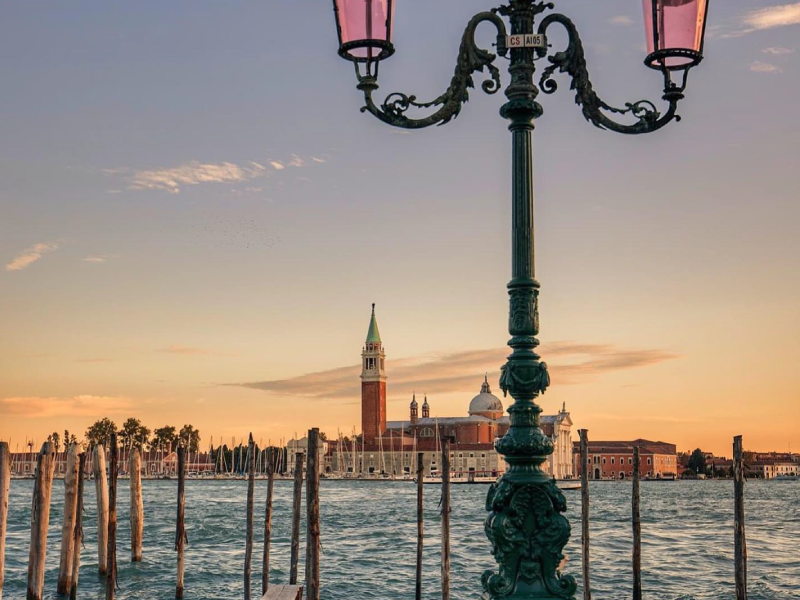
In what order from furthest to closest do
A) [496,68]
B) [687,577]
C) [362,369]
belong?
[362,369]
[687,577]
[496,68]

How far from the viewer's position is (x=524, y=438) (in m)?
3.75

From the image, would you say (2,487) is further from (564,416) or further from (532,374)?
(564,416)

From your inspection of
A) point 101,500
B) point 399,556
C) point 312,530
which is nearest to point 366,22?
point 312,530

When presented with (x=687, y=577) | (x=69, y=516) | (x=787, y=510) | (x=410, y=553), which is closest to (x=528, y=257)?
(x=69, y=516)

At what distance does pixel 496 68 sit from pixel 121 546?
23115mm

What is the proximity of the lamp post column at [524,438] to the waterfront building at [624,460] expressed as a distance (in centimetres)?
9184

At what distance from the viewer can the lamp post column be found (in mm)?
3623

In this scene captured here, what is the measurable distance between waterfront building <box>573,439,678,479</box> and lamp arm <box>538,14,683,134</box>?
91.6m

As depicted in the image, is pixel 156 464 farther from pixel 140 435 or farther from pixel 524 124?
pixel 524 124

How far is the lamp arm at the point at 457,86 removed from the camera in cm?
399

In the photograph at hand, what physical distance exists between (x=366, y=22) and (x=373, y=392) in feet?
281

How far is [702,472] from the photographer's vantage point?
116125 mm

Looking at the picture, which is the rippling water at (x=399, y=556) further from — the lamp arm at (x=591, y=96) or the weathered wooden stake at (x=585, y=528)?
the lamp arm at (x=591, y=96)

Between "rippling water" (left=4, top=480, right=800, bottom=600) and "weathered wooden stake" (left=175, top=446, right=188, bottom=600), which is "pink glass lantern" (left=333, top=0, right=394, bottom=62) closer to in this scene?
"rippling water" (left=4, top=480, right=800, bottom=600)
